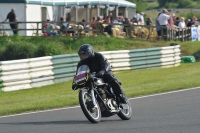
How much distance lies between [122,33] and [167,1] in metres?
76.1

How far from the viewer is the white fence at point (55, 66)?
1784 centimetres

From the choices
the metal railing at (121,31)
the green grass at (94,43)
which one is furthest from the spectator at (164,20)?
the green grass at (94,43)

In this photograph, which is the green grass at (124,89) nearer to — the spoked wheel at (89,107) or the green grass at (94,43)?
the spoked wheel at (89,107)

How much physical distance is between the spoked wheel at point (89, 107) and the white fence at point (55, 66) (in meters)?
7.69

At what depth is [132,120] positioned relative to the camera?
423 inches

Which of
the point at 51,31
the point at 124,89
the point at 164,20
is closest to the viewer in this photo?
the point at 124,89

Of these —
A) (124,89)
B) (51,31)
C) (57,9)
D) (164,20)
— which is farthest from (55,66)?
(57,9)

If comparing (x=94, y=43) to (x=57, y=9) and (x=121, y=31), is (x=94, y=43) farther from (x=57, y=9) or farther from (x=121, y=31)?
(x=57, y=9)

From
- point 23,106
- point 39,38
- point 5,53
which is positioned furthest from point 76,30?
point 23,106

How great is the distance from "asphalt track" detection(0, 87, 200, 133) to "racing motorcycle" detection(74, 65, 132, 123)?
163 millimetres

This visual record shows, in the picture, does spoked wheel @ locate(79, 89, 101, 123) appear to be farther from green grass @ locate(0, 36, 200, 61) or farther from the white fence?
green grass @ locate(0, 36, 200, 61)

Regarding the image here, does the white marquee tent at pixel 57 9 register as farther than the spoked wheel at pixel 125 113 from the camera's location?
Yes

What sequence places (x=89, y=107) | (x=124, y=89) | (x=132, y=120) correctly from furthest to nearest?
(x=124, y=89)
(x=132, y=120)
(x=89, y=107)

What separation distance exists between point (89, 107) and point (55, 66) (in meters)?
9.41
